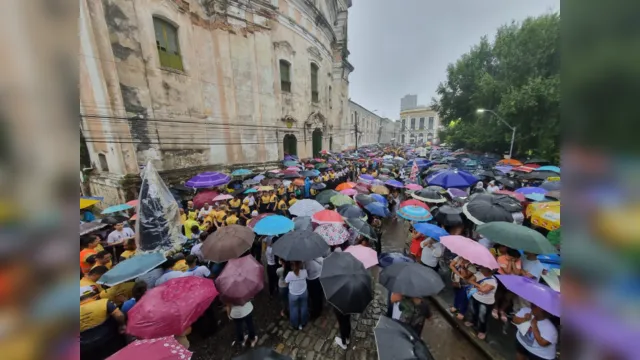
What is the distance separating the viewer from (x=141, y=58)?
32.9ft

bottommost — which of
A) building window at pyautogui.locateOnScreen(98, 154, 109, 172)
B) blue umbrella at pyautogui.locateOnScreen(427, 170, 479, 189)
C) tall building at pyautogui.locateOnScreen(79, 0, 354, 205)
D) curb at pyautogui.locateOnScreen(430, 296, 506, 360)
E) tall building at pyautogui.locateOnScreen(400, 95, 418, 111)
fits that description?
curb at pyautogui.locateOnScreen(430, 296, 506, 360)

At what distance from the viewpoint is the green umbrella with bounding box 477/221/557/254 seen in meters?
4.06

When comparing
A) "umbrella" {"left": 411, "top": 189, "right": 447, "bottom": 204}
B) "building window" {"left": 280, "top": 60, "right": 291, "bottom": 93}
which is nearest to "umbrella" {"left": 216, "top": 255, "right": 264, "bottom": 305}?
"umbrella" {"left": 411, "top": 189, "right": 447, "bottom": 204}

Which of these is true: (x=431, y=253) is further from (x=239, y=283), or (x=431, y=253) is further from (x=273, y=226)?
(x=239, y=283)

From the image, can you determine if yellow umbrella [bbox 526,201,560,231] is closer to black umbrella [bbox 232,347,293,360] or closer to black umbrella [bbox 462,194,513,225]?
black umbrella [bbox 462,194,513,225]

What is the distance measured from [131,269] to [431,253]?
561 centimetres

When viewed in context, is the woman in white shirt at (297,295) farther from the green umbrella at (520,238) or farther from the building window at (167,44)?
the building window at (167,44)

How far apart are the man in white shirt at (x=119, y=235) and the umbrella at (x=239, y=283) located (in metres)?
3.80

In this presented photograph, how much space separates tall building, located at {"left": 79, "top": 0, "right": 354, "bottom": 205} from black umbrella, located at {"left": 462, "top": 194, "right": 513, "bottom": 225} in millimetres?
10202

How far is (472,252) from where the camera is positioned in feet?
13.2
